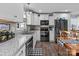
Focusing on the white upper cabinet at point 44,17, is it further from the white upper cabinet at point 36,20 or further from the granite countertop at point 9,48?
the granite countertop at point 9,48

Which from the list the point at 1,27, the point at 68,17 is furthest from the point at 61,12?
the point at 1,27

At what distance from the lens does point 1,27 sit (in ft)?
8.12

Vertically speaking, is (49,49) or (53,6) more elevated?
(53,6)

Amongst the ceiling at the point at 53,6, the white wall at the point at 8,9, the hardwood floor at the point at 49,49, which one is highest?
the ceiling at the point at 53,6

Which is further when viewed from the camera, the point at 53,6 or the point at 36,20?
the point at 36,20

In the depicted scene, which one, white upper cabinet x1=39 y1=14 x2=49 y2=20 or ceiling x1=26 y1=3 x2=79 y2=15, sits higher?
ceiling x1=26 y1=3 x2=79 y2=15

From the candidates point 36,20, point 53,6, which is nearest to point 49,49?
point 53,6

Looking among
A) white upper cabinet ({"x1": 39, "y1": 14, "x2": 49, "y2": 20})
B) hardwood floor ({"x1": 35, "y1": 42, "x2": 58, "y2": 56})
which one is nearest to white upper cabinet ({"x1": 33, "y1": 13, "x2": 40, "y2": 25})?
white upper cabinet ({"x1": 39, "y1": 14, "x2": 49, "y2": 20})

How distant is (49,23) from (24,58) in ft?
22.1

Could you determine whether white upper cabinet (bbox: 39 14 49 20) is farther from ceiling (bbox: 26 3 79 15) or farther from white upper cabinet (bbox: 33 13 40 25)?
ceiling (bbox: 26 3 79 15)

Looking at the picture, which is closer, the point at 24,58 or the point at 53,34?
the point at 24,58

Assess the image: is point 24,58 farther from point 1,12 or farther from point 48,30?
point 48,30

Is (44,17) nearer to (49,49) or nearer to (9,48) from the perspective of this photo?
(49,49)

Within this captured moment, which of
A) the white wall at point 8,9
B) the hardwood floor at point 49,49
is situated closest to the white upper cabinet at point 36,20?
the hardwood floor at point 49,49
